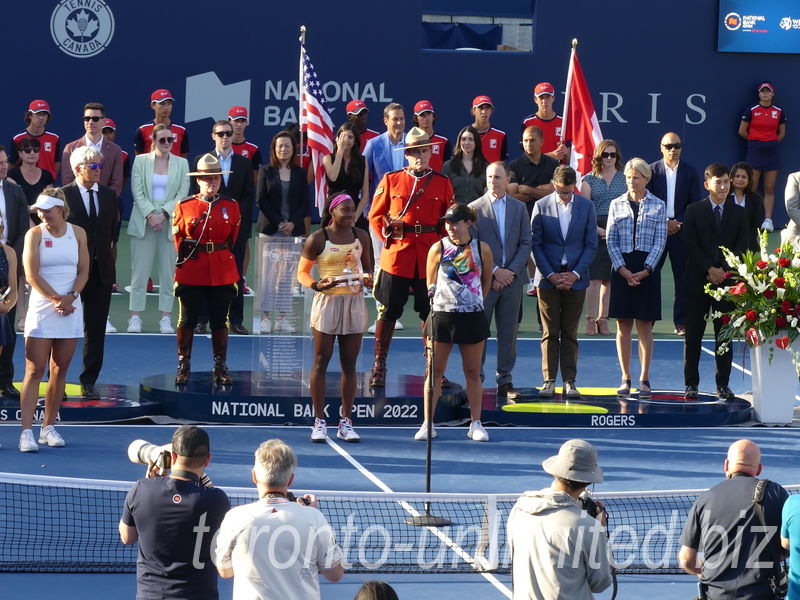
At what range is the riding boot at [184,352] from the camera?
10805 mm

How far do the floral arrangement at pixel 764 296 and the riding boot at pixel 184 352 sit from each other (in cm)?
452

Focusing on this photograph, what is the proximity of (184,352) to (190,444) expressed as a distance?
567 cm

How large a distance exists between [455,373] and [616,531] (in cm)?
522

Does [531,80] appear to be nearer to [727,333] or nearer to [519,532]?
[727,333]

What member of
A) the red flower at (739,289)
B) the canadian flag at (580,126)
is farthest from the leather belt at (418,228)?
the canadian flag at (580,126)

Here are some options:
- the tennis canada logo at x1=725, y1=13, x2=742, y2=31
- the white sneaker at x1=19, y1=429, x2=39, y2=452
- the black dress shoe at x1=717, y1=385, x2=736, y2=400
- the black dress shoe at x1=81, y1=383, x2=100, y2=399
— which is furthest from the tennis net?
the tennis canada logo at x1=725, y1=13, x2=742, y2=31

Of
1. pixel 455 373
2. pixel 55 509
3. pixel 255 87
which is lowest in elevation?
pixel 55 509

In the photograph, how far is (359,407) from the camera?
10.7 meters

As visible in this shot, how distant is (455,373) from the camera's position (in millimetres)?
12773

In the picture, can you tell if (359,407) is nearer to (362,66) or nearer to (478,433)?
(478,433)

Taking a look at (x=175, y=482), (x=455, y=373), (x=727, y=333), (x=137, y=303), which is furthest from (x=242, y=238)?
(x=175, y=482)

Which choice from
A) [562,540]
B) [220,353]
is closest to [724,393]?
[220,353]

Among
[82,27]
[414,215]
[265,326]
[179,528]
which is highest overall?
[82,27]

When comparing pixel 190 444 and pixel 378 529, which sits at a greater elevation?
pixel 190 444
